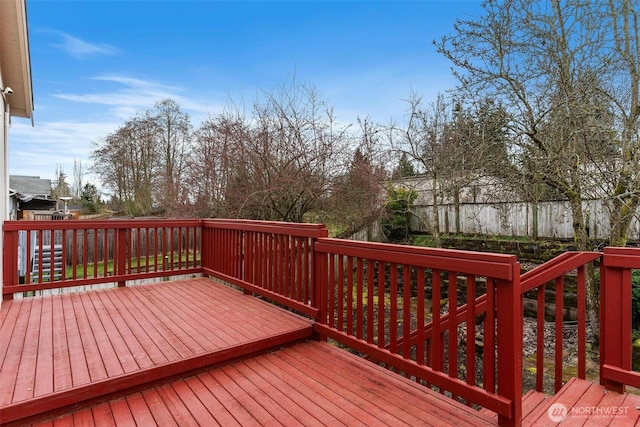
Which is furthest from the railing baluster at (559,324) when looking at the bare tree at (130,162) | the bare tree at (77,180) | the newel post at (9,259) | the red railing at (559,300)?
the bare tree at (77,180)

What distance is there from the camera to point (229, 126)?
22.9 feet

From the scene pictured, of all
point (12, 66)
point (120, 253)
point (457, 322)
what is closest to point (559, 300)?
point (457, 322)

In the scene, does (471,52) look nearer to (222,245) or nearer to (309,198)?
(309,198)

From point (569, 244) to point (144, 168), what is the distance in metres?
14.8

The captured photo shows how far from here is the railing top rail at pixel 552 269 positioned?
6.27 ft

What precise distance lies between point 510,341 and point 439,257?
1.78 feet

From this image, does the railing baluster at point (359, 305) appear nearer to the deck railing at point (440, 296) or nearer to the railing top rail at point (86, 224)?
the deck railing at point (440, 296)

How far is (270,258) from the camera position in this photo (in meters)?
3.58

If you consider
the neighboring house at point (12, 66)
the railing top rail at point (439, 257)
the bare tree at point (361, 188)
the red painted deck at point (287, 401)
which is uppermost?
the neighboring house at point (12, 66)

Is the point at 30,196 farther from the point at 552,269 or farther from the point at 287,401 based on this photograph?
the point at 552,269

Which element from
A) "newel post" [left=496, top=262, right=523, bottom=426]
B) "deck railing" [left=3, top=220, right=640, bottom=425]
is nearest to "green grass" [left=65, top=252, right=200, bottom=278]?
"deck railing" [left=3, top=220, right=640, bottom=425]

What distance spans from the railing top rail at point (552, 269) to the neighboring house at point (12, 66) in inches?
195

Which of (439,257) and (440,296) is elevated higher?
(439,257)

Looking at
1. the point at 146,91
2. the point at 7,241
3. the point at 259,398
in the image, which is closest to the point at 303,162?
the point at 7,241
